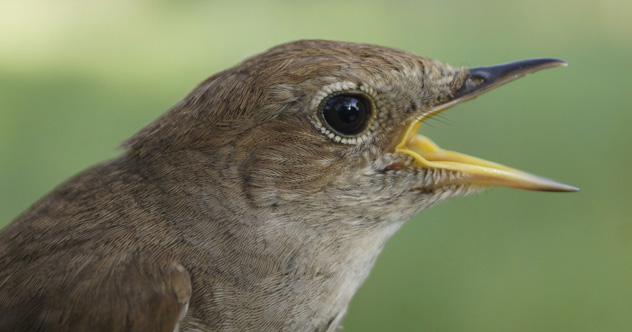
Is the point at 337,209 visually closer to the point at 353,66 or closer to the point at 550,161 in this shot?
the point at 353,66

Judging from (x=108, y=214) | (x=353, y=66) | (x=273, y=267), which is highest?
(x=353, y=66)

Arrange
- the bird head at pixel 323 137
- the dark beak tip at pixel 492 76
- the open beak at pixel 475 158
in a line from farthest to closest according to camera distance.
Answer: the dark beak tip at pixel 492 76
the open beak at pixel 475 158
the bird head at pixel 323 137

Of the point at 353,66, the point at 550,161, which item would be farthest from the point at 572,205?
the point at 353,66

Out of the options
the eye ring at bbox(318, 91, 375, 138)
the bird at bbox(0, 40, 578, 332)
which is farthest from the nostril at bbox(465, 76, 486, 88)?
the eye ring at bbox(318, 91, 375, 138)

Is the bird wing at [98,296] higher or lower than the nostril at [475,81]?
lower

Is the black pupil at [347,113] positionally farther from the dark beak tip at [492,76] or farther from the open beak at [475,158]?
the dark beak tip at [492,76]

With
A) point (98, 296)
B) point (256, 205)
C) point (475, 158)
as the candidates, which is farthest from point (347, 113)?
point (98, 296)

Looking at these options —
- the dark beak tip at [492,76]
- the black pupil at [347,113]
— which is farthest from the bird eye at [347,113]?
the dark beak tip at [492,76]

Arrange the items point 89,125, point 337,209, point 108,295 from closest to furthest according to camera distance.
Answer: point 108,295, point 337,209, point 89,125
